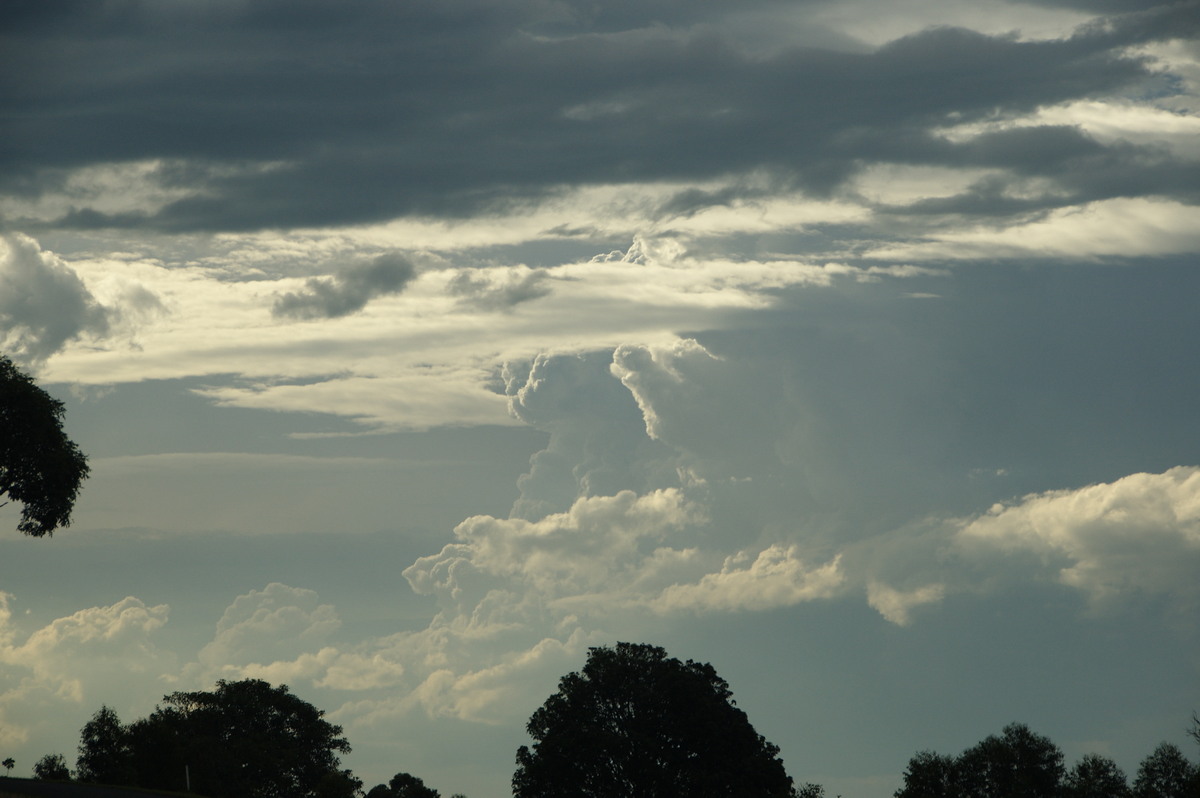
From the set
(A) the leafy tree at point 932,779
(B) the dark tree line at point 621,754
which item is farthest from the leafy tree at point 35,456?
(A) the leafy tree at point 932,779

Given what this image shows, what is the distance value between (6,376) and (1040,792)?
113 meters

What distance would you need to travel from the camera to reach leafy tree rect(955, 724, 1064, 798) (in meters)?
135

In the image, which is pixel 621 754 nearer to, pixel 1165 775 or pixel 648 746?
pixel 648 746

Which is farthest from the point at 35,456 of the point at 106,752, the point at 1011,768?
the point at 1011,768

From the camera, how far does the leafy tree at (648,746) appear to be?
3858 inches

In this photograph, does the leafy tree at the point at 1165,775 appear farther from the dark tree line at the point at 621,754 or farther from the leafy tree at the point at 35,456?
the leafy tree at the point at 35,456

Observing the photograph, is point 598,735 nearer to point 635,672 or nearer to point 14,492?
point 635,672

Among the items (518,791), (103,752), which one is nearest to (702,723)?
(518,791)

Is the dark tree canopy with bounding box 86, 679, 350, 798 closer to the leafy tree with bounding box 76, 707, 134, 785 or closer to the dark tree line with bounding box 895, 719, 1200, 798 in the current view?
the leafy tree with bounding box 76, 707, 134, 785

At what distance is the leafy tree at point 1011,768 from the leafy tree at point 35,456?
10232 centimetres

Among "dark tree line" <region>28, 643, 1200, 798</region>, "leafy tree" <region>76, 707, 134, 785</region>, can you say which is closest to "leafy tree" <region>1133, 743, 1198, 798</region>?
"dark tree line" <region>28, 643, 1200, 798</region>

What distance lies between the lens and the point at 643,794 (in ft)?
327

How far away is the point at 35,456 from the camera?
70125 millimetres

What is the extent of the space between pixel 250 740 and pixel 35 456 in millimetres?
74293
